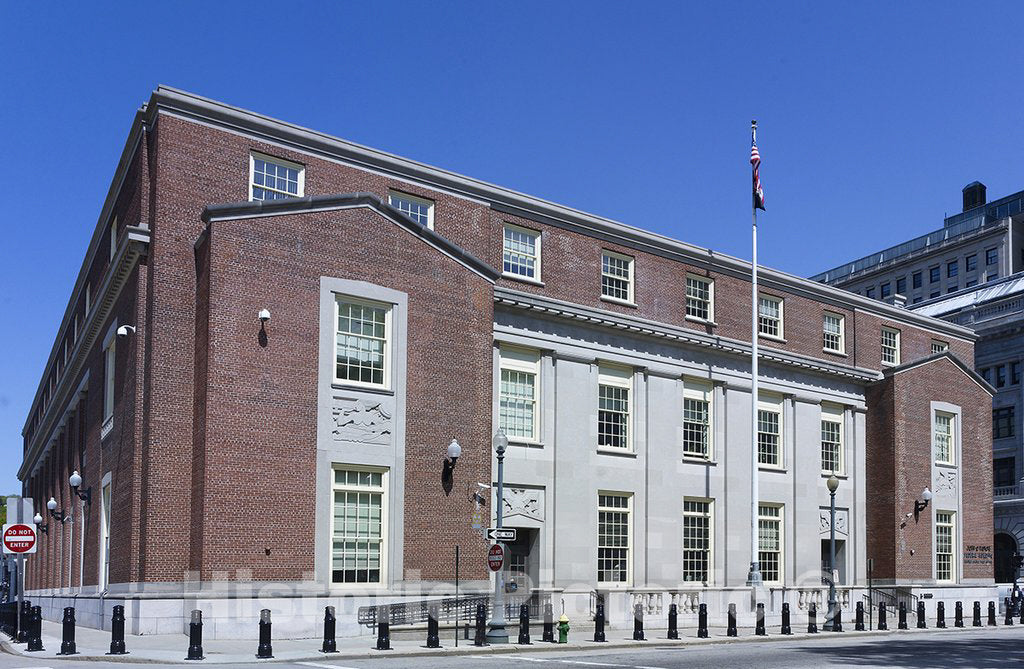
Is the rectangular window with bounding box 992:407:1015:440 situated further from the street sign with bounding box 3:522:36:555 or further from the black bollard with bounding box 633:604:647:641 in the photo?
the street sign with bounding box 3:522:36:555

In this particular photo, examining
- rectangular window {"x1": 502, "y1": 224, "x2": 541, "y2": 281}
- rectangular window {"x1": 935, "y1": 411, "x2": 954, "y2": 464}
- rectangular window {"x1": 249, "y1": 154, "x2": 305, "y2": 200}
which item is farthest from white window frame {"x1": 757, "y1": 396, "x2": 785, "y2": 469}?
rectangular window {"x1": 249, "y1": 154, "x2": 305, "y2": 200}

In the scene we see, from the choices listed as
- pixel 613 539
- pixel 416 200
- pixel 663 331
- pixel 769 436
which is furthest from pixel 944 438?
pixel 416 200

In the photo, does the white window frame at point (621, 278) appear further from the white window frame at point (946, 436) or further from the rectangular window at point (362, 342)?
the white window frame at point (946, 436)

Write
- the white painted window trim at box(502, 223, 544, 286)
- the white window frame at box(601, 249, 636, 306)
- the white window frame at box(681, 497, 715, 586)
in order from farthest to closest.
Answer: the white window frame at box(681, 497, 715, 586) < the white window frame at box(601, 249, 636, 306) < the white painted window trim at box(502, 223, 544, 286)

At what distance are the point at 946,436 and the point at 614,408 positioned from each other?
68.7 ft

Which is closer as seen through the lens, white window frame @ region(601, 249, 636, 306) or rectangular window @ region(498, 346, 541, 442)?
rectangular window @ region(498, 346, 541, 442)

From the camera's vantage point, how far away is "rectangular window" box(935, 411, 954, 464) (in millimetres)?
51000

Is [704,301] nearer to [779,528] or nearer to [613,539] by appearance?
[779,528]

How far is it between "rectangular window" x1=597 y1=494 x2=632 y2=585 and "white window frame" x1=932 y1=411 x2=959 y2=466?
18.8 meters

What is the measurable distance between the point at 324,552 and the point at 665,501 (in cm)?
1512

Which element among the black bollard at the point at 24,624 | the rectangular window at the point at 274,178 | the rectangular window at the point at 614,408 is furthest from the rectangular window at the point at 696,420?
the black bollard at the point at 24,624

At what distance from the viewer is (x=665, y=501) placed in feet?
131

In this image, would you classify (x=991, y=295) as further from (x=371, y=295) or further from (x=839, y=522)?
(x=371, y=295)

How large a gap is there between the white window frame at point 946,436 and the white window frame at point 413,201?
27.7 metres
